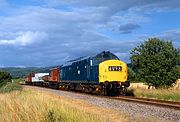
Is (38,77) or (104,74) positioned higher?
(38,77)

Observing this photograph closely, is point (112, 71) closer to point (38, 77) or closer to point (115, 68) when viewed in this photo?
point (115, 68)

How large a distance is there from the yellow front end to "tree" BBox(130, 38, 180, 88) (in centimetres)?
1417

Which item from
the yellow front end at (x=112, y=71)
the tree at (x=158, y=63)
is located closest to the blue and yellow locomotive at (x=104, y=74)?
the yellow front end at (x=112, y=71)

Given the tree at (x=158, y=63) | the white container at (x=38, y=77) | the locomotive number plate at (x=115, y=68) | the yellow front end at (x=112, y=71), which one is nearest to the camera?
the yellow front end at (x=112, y=71)

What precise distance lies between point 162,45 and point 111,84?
1817 centimetres

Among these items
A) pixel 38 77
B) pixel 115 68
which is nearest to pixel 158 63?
pixel 115 68

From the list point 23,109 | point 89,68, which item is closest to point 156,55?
point 89,68

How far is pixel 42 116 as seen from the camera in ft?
43.0

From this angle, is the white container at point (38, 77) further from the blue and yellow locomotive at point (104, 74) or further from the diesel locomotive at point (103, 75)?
the blue and yellow locomotive at point (104, 74)

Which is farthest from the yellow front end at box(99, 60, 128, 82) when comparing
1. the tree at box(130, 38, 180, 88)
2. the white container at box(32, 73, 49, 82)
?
the white container at box(32, 73, 49, 82)

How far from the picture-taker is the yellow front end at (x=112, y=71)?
30.8 m

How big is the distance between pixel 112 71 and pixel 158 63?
15.4 m

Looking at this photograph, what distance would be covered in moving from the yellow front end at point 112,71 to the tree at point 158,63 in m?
14.2

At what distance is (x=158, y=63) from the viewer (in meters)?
45.3
